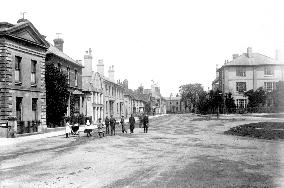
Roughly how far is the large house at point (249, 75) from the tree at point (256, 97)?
180 inches

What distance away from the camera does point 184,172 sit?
10070 mm

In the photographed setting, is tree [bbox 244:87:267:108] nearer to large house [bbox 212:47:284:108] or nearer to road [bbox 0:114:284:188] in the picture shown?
large house [bbox 212:47:284:108]

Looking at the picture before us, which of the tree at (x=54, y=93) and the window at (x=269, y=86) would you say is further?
the window at (x=269, y=86)

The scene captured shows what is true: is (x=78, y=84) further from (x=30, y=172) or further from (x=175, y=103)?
(x=175, y=103)

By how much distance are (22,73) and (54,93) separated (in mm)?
6506

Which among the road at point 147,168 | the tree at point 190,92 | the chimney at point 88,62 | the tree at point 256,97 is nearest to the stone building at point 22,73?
the road at point 147,168

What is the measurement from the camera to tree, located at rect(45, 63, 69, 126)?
3272cm

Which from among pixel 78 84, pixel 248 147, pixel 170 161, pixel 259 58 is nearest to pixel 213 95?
pixel 259 58

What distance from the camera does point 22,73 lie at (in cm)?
2652

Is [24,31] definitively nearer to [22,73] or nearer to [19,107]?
[22,73]

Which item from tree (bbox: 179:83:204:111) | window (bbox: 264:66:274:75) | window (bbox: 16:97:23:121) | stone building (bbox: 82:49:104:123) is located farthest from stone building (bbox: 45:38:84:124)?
tree (bbox: 179:83:204:111)

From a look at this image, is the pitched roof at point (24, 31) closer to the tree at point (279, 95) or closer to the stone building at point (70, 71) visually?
the stone building at point (70, 71)

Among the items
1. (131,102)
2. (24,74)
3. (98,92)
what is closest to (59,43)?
(98,92)

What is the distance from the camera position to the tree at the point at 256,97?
207 feet
